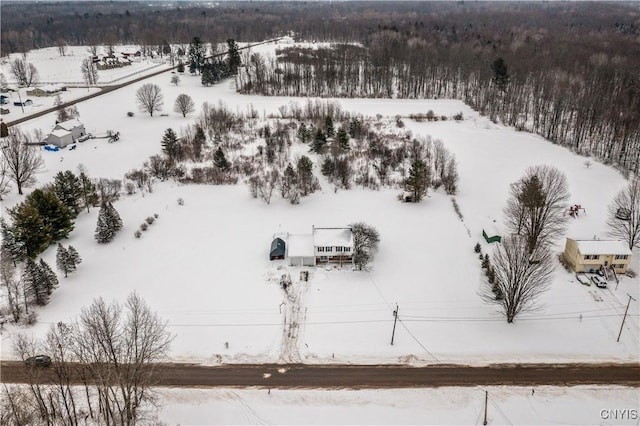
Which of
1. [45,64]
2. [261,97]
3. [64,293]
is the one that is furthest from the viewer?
[45,64]

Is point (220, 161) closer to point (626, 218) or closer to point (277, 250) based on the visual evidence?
point (277, 250)

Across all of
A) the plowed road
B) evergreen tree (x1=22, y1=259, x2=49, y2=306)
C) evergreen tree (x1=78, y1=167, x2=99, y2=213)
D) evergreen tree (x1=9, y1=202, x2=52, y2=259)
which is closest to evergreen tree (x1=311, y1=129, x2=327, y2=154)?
evergreen tree (x1=78, y1=167, x2=99, y2=213)

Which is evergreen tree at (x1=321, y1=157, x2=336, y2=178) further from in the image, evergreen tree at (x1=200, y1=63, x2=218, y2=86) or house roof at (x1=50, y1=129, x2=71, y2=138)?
evergreen tree at (x1=200, y1=63, x2=218, y2=86)

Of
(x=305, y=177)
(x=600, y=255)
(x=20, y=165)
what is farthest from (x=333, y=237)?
(x=20, y=165)

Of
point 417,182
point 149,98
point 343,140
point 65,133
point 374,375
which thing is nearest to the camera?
point 374,375

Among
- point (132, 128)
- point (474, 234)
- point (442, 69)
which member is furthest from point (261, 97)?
point (474, 234)

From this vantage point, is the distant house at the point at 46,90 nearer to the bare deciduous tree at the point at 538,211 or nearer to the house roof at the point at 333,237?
the house roof at the point at 333,237

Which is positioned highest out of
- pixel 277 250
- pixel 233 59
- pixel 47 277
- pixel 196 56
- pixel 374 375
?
pixel 196 56

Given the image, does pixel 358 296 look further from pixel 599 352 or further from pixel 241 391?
pixel 599 352
